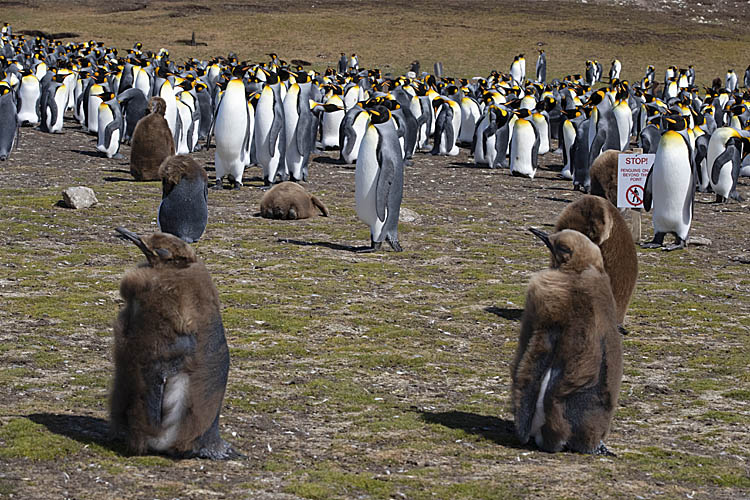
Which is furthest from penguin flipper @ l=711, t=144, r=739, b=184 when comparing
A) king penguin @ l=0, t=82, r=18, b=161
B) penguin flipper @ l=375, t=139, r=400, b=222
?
king penguin @ l=0, t=82, r=18, b=161

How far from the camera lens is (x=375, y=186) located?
33.4 feet

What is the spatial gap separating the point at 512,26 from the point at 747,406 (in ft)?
170

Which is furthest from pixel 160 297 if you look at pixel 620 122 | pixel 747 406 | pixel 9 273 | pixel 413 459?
pixel 620 122

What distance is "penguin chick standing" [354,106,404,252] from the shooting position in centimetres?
1014

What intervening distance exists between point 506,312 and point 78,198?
5760mm

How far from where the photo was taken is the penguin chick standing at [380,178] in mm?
10141

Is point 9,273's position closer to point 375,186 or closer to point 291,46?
point 375,186

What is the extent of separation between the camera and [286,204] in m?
11.9

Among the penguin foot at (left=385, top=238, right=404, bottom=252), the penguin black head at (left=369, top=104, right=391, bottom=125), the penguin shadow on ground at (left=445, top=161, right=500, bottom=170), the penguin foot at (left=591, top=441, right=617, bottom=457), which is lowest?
the penguin foot at (left=591, top=441, right=617, bottom=457)

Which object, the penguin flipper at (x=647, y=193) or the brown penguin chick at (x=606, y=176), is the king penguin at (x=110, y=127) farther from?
the penguin flipper at (x=647, y=193)

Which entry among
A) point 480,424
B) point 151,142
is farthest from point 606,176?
point 480,424

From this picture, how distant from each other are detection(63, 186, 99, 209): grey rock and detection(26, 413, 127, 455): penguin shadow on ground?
710cm

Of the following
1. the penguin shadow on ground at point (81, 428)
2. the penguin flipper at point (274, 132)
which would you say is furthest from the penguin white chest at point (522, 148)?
the penguin shadow on ground at point (81, 428)

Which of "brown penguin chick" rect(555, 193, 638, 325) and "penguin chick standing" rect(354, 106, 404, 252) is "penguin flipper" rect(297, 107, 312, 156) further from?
"brown penguin chick" rect(555, 193, 638, 325)
